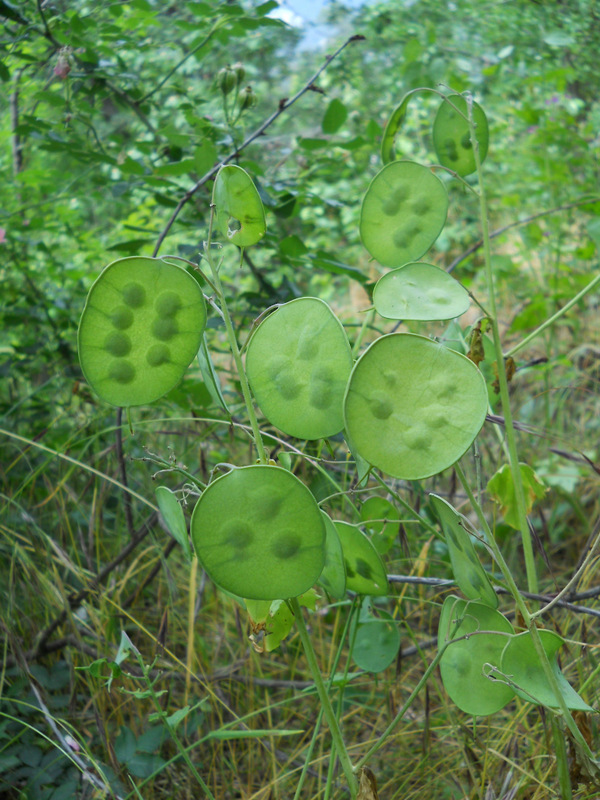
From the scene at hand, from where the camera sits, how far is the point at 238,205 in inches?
15.7

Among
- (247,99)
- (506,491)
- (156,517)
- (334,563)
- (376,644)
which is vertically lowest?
(156,517)

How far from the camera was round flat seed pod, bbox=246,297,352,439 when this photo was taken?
374mm

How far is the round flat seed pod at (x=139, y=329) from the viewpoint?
0.37 metres

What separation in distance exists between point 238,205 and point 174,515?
21 centimetres

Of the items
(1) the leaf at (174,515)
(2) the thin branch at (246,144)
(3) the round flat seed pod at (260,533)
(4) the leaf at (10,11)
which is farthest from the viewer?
(4) the leaf at (10,11)

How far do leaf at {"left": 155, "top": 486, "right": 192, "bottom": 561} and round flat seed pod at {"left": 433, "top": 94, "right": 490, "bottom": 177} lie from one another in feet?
1.16

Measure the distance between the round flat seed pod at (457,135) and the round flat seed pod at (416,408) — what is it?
26 centimetres

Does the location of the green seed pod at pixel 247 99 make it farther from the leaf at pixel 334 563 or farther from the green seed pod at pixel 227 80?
the leaf at pixel 334 563

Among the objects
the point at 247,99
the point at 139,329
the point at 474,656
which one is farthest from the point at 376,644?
the point at 247,99

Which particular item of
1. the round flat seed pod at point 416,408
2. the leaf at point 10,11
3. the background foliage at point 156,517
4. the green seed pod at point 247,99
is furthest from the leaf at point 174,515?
the leaf at point 10,11

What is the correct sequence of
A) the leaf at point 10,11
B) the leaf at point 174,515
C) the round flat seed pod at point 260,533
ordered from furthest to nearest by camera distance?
the leaf at point 10,11 < the leaf at point 174,515 < the round flat seed pod at point 260,533

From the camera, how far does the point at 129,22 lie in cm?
94

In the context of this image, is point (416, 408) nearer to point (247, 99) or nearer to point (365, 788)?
point (365, 788)

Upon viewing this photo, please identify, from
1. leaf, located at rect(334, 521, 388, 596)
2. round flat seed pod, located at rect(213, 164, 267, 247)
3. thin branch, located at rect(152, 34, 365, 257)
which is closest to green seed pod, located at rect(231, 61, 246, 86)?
thin branch, located at rect(152, 34, 365, 257)
